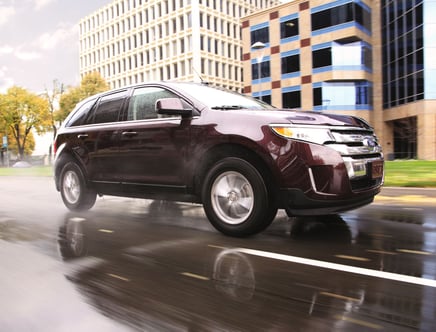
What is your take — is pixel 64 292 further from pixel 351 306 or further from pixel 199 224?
pixel 199 224

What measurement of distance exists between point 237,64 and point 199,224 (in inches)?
2547

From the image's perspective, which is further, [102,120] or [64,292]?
[102,120]

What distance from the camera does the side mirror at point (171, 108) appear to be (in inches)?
175

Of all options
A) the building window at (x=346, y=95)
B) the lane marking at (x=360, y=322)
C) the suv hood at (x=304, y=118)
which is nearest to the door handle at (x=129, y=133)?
the suv hood at (x=304, y=118)

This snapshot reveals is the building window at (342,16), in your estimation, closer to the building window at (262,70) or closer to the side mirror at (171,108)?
the building window at (262,70)

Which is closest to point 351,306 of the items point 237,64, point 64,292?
point 64,292

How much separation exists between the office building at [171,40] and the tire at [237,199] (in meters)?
52.8

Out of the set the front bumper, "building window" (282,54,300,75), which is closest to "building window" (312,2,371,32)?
"building window" (282,54,300,75)

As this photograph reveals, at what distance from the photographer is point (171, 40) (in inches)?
2488

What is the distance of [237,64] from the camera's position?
221 ft

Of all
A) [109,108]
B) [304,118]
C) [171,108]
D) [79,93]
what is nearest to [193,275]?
[304,118]

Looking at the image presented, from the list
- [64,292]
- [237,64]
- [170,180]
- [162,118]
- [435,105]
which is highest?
[237,64]

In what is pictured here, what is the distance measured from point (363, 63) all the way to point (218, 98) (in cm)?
3672

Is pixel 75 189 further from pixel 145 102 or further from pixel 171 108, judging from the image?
pixel 171 108
